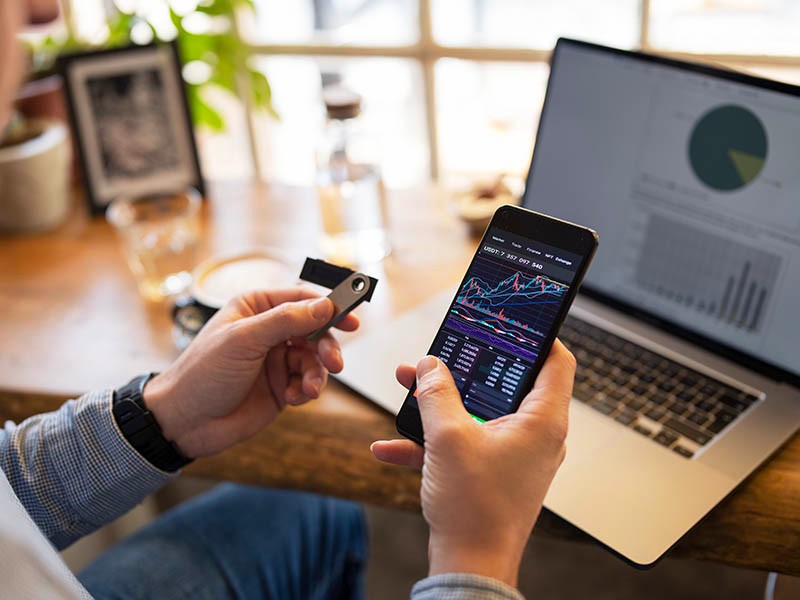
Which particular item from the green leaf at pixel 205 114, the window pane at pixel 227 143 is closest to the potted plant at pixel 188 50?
the green leaf at pixel 205 114

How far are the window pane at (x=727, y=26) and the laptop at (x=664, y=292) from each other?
0.46m

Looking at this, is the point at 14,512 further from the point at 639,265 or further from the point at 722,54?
the point at 722,54

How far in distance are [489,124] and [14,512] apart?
1179mm

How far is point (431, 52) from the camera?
1.47 m

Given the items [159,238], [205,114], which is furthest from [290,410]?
[205,114]

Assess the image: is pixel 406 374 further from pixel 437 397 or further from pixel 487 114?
pixel 487 114

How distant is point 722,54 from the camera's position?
1.27 metres

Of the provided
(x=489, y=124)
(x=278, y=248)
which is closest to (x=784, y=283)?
(x=278, y=248)

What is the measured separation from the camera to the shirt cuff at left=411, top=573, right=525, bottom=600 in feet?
1.78

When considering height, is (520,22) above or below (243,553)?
above

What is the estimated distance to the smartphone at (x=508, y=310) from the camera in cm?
66

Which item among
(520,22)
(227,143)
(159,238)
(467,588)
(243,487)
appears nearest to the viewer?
(467,588)

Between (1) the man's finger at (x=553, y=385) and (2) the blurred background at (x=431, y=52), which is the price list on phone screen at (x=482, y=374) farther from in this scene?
(2) the blurred background at (x=431, y=52)

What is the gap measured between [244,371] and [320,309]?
99mm
